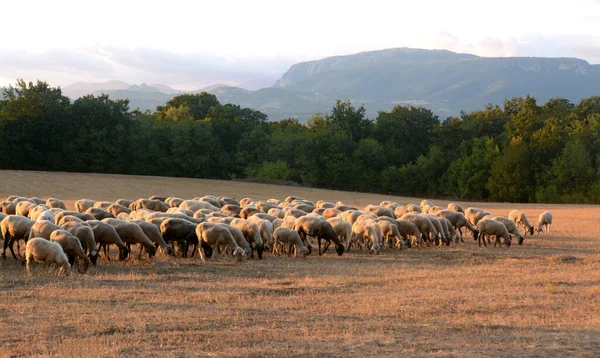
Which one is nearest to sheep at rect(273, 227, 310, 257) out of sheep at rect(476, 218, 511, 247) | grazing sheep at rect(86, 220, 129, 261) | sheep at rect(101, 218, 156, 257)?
sheep at rect(101, 218, 156, 257)

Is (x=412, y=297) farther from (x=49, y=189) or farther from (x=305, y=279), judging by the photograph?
(x=49, y=189)

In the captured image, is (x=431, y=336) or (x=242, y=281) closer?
(x=431, y=336)

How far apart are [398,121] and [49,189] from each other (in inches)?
1974

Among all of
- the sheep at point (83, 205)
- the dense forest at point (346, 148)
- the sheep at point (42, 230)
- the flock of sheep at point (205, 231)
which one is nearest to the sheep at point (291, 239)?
the flock of sheep at point (205, 231)

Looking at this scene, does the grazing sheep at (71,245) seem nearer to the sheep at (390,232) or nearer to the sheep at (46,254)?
the sheep at (46,254)

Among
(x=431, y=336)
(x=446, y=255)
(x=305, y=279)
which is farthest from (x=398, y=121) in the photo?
(x=431, y=336)

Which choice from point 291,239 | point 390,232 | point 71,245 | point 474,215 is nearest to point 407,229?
point 390,232

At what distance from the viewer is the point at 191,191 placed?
6431cm

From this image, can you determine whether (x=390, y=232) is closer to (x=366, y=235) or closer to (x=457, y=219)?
(x=366, y=235)

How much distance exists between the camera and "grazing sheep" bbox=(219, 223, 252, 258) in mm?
21850

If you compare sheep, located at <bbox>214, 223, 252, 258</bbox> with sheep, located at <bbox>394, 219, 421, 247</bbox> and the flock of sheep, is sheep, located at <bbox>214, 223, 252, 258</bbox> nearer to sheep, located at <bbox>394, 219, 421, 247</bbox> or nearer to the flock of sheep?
the flock of sheep

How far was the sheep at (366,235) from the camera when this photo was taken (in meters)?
24.4

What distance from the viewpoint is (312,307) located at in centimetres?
1397

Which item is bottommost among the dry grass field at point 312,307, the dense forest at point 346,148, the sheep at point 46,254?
the dry grass field at point 312,307
